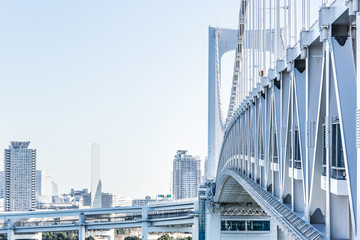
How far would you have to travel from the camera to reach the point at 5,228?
211ft

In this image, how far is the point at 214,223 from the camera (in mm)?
43531

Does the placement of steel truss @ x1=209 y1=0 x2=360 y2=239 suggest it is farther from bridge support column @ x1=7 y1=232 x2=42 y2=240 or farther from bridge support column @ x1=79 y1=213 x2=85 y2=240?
bridge support column @ x1=7 y1=232 x2=42 y2=240

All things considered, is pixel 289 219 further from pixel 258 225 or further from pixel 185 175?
pixel 185 175

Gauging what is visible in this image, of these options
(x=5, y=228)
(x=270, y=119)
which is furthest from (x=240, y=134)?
(x=5, y=228)

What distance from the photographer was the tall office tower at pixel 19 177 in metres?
137

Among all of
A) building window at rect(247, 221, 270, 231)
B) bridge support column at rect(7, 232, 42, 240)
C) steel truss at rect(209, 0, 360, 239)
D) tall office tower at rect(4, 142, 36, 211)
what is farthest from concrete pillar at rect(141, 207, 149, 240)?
tall office tower at rect(4, 142, 36, 211)

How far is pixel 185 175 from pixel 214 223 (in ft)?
313

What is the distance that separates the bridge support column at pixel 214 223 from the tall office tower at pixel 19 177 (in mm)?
100401

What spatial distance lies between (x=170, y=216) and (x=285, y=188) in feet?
177

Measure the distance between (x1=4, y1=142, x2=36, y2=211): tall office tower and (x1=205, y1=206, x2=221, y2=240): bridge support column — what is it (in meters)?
100

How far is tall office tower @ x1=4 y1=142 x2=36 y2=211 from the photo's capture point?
136625 millimetres

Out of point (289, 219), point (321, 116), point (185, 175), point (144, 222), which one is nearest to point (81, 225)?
point (144, 222)

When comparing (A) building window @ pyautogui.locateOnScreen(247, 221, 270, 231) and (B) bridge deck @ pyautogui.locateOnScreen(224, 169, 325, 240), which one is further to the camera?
(A) building window @ pyautogui.locateOnScreen(247, 221, 270, 231)

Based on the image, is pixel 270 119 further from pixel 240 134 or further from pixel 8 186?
pixel 8 186
